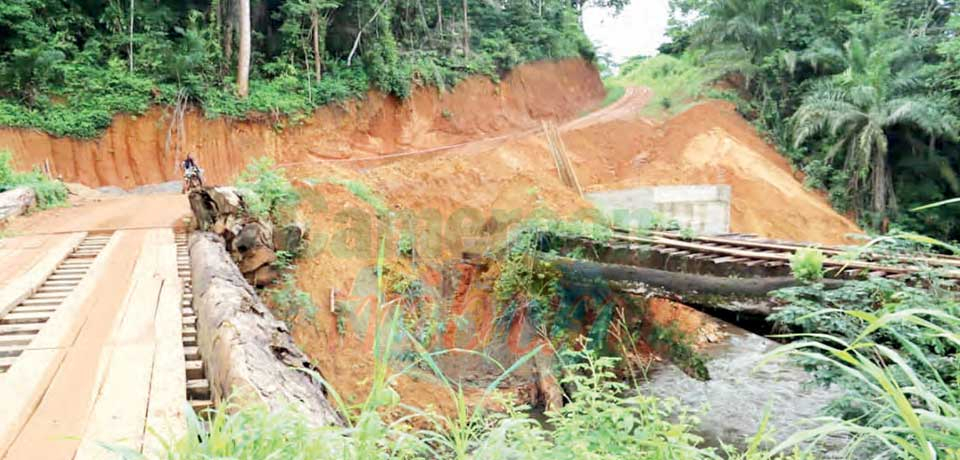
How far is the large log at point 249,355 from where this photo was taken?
251 centimetres

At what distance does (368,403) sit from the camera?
5.73 feet

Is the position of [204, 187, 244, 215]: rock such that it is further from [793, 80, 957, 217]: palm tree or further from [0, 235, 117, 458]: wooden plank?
[793, 80, 957, 217]: palm tree

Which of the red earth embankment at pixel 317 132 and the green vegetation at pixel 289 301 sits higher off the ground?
the red earth embankment at pixel 317 132

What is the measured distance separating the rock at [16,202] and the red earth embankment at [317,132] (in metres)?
6.07

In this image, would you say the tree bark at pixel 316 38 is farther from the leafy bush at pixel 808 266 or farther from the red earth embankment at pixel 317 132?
the leafy bush at pixel 808 266

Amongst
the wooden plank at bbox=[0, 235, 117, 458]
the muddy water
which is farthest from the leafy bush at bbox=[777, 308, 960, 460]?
the wooden plank at bbox=[0, 235, 117, 458]

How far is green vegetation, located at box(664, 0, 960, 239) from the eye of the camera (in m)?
16.8

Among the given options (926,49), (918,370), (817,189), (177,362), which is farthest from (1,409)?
(926,49)

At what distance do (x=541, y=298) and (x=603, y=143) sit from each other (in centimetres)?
1152

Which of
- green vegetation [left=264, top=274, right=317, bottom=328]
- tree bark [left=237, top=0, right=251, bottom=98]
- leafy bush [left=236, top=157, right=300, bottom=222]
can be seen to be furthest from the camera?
tree bark [left=237, top=0, right=251, bottom=98]

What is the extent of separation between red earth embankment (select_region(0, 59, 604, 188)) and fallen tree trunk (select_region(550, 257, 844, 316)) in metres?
11.9

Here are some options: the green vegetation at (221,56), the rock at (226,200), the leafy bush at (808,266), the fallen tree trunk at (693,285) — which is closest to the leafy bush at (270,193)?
the rock at (226,200)

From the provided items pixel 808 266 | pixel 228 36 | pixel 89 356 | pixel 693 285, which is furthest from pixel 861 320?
pixel 228 36

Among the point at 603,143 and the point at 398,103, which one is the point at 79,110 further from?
the point at 603,143
